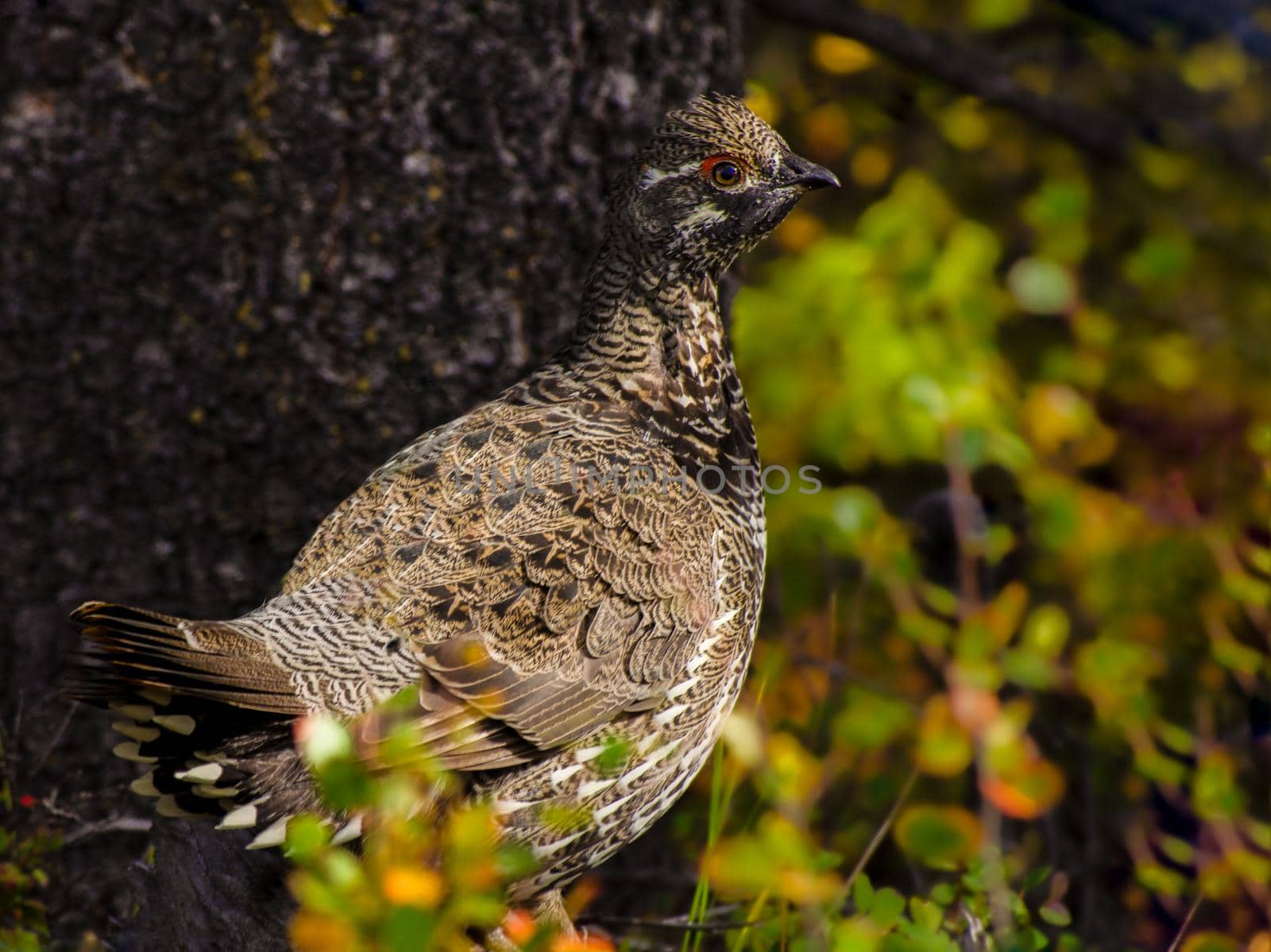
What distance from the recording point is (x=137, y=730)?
88.5 inches

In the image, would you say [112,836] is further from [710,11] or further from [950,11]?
[950,11]

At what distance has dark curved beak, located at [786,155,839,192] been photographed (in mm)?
2930

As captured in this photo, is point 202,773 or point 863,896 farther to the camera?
point 863,896

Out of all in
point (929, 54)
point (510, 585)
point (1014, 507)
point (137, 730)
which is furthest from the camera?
point (1014, 507)

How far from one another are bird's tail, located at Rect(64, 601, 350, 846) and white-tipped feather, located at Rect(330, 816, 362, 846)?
0.09m

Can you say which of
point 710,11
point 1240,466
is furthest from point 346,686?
point 1240,466

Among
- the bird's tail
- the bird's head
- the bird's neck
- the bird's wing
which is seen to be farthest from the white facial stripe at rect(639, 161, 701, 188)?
the bird's tail

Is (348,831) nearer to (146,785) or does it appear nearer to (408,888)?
(146,785)

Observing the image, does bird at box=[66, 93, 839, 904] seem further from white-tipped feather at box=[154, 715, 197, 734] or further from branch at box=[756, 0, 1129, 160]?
branch at box=[756, 0, 1129, 160]

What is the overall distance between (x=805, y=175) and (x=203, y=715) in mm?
1814

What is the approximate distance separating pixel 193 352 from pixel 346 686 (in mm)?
1394

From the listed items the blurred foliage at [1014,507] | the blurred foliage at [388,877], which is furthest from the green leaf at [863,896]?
the blurred foliage at [388,877]

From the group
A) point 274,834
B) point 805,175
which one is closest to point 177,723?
point 274,834

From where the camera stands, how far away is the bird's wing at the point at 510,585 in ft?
8.12
